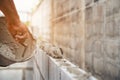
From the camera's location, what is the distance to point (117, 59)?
137 cm

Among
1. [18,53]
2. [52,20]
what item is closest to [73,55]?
[18,53]

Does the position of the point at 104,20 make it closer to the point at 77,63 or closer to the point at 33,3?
the point at 77,63

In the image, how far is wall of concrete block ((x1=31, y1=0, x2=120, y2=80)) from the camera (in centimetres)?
141

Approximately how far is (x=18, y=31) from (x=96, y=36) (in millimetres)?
604

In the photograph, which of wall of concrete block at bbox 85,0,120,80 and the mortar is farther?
the mortar

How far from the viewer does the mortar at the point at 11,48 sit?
1.98 meters

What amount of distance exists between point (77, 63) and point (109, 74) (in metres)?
1.00

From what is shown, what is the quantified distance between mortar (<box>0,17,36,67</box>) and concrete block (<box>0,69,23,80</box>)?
568cm

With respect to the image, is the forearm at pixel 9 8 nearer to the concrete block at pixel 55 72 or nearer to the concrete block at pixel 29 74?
the concrete block at pixel 55 72

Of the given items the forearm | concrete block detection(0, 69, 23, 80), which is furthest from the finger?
concrete block detection(0, 69, 23, 80)

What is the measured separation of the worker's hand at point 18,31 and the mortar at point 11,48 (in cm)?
6

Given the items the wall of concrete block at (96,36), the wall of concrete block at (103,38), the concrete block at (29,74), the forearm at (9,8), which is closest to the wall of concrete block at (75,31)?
the wall of concrete block at (96,36)

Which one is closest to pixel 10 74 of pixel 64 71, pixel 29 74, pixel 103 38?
pixel 29 74

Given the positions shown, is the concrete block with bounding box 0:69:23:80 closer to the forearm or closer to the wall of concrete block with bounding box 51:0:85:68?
the wall of concrete block with bounding box 51:0:85:68
